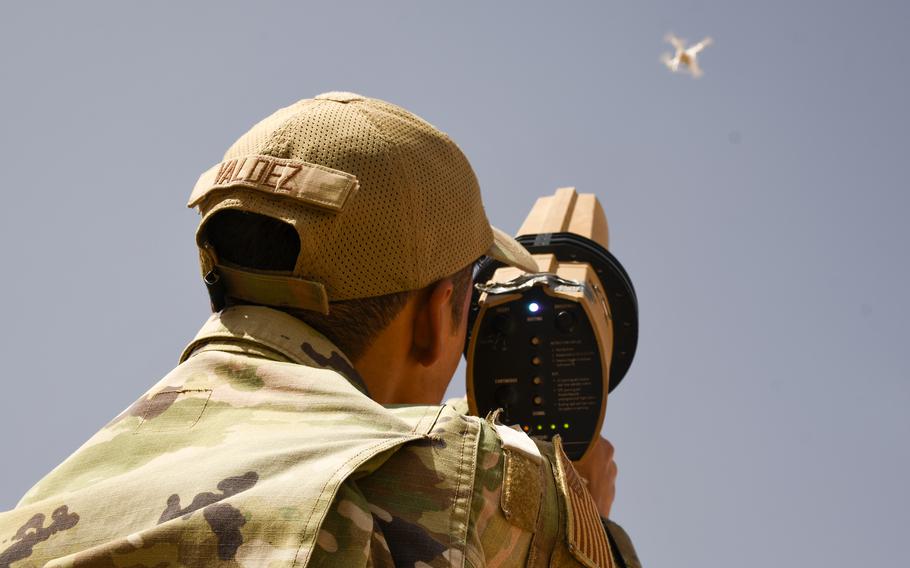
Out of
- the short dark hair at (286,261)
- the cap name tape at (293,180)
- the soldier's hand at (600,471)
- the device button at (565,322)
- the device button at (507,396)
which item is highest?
the cap name tape at (293,180)

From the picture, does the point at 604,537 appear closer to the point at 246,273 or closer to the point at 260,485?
the point at 260,485

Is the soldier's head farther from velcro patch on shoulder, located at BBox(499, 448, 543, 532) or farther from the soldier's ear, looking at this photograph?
velcro patch on shoulder, located at BBox(499, 448, 543, 532)

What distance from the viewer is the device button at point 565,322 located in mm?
4414

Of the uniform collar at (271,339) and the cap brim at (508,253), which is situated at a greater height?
the cap brim at (508,253)

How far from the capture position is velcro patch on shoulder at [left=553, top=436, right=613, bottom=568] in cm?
274

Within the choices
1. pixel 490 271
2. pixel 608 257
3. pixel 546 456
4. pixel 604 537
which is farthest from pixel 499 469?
pixel 608 257

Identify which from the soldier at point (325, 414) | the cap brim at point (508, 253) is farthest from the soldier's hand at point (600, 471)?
the soldier at point (325, 414)

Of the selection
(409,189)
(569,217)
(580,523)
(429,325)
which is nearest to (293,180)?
(409,189)

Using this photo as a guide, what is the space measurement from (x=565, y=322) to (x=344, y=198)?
4.91 feet

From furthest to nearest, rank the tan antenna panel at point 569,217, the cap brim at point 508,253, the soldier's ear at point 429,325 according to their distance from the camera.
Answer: the tan antenna panel at point 569,217 → the cap brim at point 508,253 → the soldier's ear at point 429,325

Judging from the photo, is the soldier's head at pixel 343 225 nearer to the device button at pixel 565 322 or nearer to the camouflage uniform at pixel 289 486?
the camouflage uniform at pixel 289 486

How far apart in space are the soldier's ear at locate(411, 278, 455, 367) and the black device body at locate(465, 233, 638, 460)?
0.99 metres

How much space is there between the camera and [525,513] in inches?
105

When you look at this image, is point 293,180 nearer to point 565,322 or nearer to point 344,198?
point 344,198
